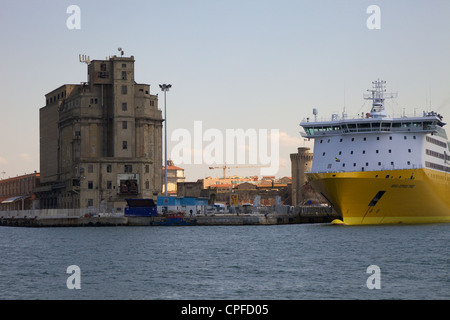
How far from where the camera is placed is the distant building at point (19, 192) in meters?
158

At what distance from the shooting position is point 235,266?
47.8m

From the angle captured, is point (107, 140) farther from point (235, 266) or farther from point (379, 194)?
point (235, 266)

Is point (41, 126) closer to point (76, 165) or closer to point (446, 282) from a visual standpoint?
point (76, 165)

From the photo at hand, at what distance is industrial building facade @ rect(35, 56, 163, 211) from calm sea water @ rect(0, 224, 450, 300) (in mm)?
44438

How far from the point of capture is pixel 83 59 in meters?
134

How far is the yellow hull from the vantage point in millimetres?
78938

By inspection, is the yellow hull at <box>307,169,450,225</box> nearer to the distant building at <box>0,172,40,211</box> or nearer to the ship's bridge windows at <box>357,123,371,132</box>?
the ship's bridge windows at <box>357,123,371,132</box>

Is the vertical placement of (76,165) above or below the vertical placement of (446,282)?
above

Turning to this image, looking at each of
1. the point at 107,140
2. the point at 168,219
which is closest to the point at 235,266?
the point at 168,219

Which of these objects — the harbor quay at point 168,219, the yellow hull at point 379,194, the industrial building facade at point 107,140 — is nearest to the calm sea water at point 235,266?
the yellow hull at point 379,194

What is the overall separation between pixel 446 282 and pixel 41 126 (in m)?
126
